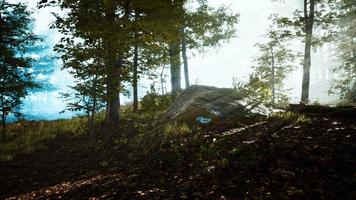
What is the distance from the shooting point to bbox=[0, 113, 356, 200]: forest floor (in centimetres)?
514

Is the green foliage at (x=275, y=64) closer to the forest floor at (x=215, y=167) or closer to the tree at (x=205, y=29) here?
the tree at (x=205, y=29)

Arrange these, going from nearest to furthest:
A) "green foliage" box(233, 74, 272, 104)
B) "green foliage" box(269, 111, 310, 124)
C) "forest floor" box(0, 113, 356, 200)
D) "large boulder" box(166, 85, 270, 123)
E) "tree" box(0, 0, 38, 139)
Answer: "forest floor" box(0, 113, 356, 200), "green foliage" box(269, 111, 310, 124), "large boulder" box(166, 85, 270, 123), "green foliage" box(233, 74, 272, 104), "tree" box(0, 0, 38, 139)

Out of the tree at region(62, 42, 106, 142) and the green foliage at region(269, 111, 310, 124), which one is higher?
the tree at region(62, 42, 106, 142)

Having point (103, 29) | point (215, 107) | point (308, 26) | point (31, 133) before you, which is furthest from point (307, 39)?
point (31, 133)

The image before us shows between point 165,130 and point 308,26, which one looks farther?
point 308,26

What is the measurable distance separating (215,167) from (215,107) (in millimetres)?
4656

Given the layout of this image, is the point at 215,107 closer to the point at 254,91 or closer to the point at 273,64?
the point at 254,91

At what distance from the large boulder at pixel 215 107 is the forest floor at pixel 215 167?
0.83 m

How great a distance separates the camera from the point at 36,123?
19.1 meters

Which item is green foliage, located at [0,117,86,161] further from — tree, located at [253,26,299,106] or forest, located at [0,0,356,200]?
tree, located at [253,26,299,106]

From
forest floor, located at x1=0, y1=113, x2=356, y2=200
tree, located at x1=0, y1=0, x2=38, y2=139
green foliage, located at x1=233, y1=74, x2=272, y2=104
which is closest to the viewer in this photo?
forest floor, located at x1=0, y1=113, x2=356, y2=200

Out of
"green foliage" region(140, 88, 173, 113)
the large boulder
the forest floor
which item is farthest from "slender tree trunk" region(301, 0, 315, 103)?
the forest floor

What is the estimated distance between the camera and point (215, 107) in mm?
10805

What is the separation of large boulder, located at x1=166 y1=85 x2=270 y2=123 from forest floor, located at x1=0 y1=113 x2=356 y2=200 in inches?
32.7
